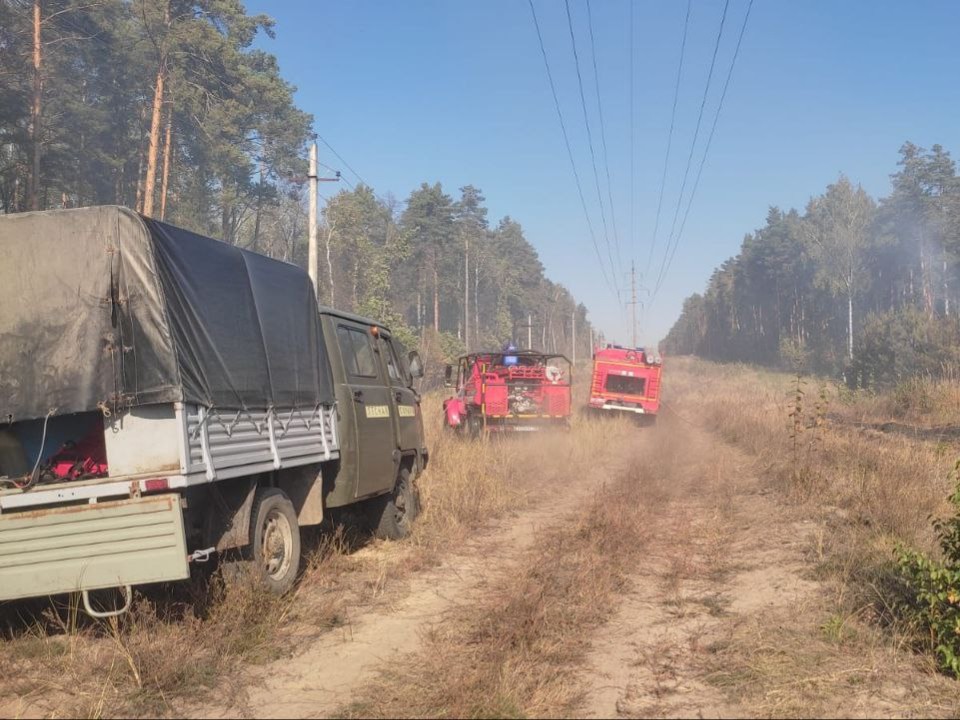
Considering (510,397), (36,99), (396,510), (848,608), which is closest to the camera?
(848,608)

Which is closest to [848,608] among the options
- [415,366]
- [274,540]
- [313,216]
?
[274,540]

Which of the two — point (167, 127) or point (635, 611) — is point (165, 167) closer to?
point (167, 127)

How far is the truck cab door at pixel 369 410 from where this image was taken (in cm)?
748

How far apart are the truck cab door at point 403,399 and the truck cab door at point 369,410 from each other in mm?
196

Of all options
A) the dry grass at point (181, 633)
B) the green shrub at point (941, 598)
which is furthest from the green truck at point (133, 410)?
the green shrub at point (941, 598)

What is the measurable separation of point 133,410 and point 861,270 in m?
73.2

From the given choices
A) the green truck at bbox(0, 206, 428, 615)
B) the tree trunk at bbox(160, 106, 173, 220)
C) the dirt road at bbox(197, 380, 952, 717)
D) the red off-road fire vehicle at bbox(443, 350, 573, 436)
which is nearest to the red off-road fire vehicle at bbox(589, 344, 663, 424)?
the red off-road fire vehicle at bbox(443, 350, 573, 436)

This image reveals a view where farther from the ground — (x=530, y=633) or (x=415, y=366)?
(x=415, y=366)

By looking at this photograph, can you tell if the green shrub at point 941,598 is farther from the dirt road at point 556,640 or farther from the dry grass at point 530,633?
the dry grass at point 530,633

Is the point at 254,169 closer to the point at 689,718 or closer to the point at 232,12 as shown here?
the point at 232,12

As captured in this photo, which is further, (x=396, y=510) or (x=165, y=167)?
(x=165, y=167)

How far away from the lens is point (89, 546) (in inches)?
181

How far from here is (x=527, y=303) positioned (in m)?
99.5

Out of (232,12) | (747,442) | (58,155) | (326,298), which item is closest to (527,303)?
(326,298)
